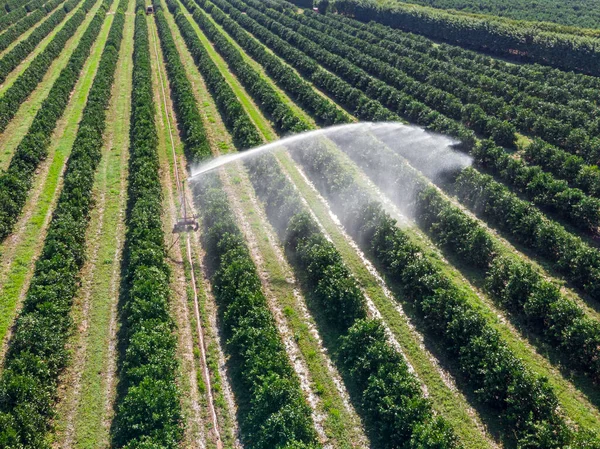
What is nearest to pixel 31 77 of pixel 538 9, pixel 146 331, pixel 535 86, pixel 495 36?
pixel 146 331

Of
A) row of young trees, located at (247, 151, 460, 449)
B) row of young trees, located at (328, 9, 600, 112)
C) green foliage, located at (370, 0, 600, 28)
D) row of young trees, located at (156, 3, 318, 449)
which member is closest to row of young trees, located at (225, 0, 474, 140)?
row of young trees, located at (328, 9, 600, 112)

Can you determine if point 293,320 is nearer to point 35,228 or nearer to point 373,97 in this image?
point 35,228

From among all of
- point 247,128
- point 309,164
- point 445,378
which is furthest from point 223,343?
point 247,128

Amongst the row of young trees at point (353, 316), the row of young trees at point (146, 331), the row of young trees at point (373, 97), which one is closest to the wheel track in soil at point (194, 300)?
the row of young trees at point (146, 331)

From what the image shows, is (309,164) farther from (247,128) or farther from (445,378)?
(445,378)

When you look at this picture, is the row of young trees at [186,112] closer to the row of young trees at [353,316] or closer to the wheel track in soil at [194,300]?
the wheel track in soil at [194,300]

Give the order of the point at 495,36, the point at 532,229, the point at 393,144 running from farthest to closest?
the point at 495,36 → the point at 393,144 → the point at 532,229

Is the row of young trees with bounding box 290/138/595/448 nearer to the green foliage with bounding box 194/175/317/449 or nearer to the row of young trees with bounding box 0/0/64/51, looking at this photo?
the green foliage with bounding box 194/175/317/449
